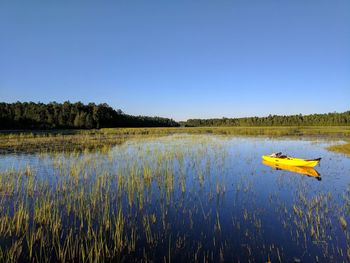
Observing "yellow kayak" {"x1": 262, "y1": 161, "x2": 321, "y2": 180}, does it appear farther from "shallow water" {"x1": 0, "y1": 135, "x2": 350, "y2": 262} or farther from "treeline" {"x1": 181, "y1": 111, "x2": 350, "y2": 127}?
"treeline" {"x1": 181, "y1": 111, "x2": 350, "y2": 127}

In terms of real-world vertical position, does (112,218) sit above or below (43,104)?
below

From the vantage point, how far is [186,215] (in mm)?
10742

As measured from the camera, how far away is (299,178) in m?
17.9

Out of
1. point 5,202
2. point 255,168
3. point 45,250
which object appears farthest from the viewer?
point 255,168

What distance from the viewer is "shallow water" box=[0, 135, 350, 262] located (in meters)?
7.80

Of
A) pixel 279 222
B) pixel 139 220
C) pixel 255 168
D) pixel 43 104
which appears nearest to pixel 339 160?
pixel 255 168

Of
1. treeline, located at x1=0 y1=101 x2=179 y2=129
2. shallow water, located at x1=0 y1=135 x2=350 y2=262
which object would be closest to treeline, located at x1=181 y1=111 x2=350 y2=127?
treeline, located at x1=0 y1=101 x2=179 y2=129

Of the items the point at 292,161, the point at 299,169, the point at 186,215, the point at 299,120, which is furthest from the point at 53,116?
the point at 299,120

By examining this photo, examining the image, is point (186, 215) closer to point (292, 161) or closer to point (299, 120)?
point (292, 161)

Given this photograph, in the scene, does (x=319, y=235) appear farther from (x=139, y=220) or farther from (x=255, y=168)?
(x=255, y=168)

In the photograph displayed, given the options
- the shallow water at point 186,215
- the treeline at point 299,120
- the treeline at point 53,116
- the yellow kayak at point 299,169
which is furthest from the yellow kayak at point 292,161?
the treeline at point 299,120

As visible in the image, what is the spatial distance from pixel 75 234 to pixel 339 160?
24.2 meters

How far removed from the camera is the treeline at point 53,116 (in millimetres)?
86625

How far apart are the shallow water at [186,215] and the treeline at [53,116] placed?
7958 cm
